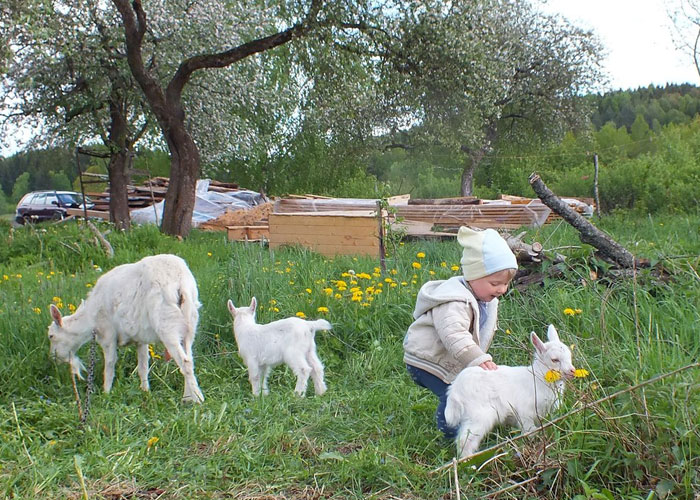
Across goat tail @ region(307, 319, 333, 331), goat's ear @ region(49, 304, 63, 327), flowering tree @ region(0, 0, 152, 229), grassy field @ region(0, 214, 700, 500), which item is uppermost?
flowering tree @ region(0, 0, 152, 229)

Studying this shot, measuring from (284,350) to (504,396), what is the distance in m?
2.05

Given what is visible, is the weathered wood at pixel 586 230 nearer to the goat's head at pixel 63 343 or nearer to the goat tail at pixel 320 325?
the goat tail at pixel 320 325

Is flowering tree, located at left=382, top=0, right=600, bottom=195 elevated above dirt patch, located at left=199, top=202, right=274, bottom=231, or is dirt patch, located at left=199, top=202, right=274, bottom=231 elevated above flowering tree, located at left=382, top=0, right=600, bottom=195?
flowering tree, located at left=382, top=0, right=600, bottom=195

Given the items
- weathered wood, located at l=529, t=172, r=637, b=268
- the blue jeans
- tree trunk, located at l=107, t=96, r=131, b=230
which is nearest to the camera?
the blue jeans

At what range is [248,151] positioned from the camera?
26.5m

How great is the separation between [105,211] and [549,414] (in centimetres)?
2643

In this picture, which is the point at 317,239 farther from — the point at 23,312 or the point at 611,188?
the point at 611,188

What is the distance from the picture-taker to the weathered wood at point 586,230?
258 inches

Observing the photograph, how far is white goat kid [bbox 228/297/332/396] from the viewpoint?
526 centimetres

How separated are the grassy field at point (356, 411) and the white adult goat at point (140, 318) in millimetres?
265

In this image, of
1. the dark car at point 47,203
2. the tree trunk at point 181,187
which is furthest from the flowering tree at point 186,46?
the dark car at point 47,203

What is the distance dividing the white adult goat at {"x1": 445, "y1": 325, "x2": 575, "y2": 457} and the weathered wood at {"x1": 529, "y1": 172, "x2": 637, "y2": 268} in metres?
2.97

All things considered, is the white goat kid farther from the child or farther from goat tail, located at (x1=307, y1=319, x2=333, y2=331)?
the child

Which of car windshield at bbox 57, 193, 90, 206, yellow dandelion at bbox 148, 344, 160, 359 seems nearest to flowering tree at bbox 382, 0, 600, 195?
yellow dandelion at bbox 148, 344, 160, 359
